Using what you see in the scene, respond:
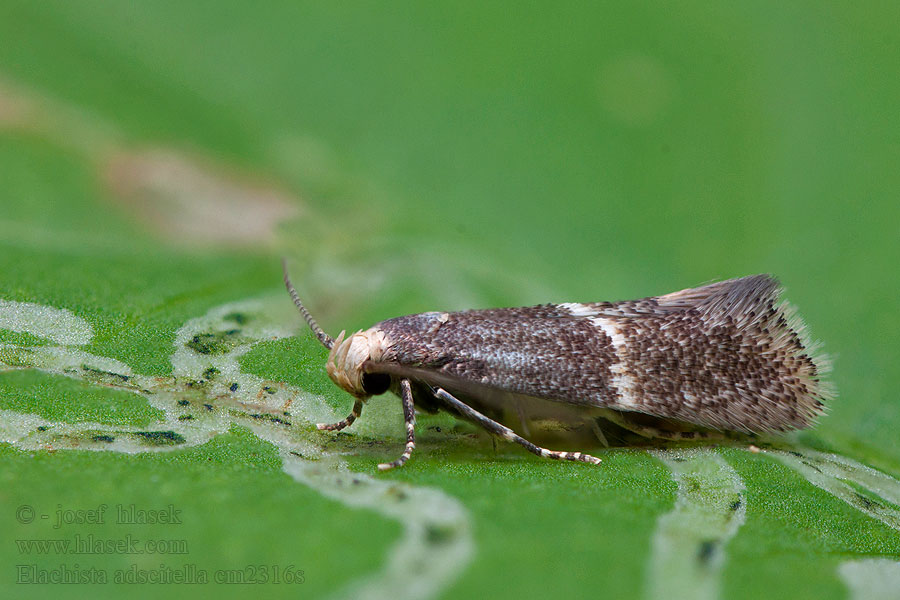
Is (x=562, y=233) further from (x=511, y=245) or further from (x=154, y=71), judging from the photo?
(x=154, y=71)

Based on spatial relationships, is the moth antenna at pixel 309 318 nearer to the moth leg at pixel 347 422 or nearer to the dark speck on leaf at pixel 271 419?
the moth leg at pixel 347 422

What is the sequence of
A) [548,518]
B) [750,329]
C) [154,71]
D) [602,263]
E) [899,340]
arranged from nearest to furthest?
1. [548,518]
2. [750,329]
3. [899,340]
4. [602,263]
5. [154,71]

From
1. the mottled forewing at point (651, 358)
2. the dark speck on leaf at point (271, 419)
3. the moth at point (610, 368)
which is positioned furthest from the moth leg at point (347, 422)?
the mottled forewing at point (651, 358)

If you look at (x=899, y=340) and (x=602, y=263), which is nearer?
(x=899, y=340)

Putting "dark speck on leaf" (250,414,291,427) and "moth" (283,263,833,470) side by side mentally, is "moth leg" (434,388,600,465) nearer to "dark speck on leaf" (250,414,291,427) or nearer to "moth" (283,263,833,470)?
"moth" (283,263,833,470)

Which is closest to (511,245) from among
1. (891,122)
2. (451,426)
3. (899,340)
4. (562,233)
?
(562,233)

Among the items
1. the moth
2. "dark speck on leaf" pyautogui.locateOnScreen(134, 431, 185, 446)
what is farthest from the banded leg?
"dark speck on leaf" pyautogui.locateOnScreen(134, 431, 185, 446)
